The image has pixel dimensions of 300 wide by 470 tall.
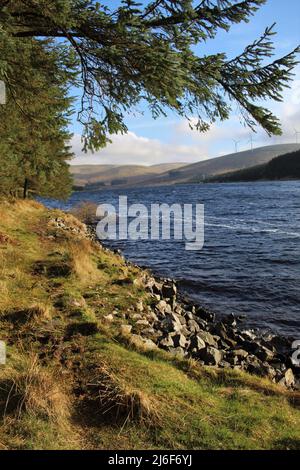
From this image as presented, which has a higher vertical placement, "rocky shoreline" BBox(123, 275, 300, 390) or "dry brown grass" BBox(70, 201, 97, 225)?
"dry brown grass" BBox(70, 201, 97, 225)

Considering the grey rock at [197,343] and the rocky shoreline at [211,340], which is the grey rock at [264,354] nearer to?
the rocky shoreline at [211,340]

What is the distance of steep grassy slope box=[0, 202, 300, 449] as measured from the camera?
5.46m

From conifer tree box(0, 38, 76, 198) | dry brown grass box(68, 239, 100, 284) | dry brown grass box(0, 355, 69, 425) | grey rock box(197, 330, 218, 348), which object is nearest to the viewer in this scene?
dry brown grass box(0, 355, 69, 425)

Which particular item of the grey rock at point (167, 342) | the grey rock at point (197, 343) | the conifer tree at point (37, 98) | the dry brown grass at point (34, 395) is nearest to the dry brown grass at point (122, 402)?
the dry brown grass at point (34, 395)

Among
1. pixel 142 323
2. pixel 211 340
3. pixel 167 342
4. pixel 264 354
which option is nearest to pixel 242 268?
pixel 264 354

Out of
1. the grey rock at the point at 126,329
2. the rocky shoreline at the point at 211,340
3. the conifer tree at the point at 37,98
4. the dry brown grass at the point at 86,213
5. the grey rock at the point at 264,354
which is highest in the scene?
the conifer tree at the point at 37,98

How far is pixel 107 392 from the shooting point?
621cm

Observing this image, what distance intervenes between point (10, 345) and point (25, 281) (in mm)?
3854

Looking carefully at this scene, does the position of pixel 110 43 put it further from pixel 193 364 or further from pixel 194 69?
pixel 193 364

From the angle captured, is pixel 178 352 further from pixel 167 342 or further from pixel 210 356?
pixel 210 356

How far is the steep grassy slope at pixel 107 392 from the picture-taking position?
546cm

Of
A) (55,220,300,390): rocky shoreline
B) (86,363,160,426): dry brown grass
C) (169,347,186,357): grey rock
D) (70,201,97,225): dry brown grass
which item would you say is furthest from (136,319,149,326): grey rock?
(70,201,97,225): dry brown grass

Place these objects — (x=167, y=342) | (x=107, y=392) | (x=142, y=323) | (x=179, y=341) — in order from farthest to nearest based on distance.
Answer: (x=142, y=323)
(x=179, y=341)
(x=167, y=342)
(x=107, y=392)

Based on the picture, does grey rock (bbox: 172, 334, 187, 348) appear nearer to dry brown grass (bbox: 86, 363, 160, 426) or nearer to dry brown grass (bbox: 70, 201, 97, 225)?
dry brown grass (bbox: 86, 363, 160, 426)
